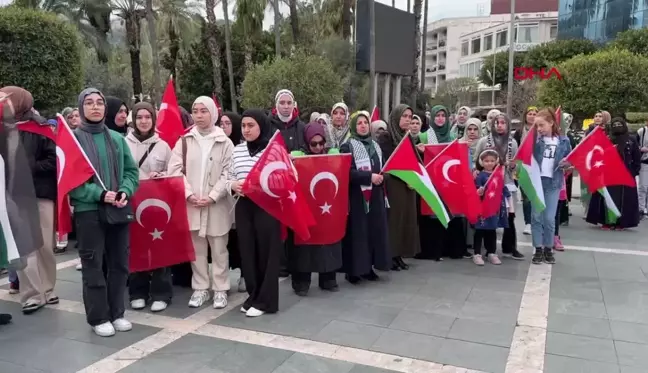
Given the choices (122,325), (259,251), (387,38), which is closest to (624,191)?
(259,251)

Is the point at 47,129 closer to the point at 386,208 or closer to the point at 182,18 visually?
the point at 386,208

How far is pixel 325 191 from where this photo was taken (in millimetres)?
5078

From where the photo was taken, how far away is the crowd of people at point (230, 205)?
13.6 feet

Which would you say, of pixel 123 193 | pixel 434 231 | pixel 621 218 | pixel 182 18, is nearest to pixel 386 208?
pixel 434 231

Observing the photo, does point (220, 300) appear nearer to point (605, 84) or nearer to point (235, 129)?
point (235, 129)

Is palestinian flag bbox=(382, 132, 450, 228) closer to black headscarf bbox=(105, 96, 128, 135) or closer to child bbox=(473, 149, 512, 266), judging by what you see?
child bbox=(473, 149, 512, 266)

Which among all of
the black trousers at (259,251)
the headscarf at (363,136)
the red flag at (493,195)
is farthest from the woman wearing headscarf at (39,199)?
the red flag at (493,195)

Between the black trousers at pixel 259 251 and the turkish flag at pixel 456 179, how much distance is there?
222cm

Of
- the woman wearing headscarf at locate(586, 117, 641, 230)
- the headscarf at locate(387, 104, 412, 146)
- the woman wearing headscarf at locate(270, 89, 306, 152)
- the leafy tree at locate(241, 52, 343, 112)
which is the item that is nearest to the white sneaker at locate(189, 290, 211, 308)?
the woman wearing headscarf at locate(270, 89, 306, 152)

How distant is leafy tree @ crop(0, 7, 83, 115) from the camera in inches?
544

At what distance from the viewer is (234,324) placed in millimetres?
4477

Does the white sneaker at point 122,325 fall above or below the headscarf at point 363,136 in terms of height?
below

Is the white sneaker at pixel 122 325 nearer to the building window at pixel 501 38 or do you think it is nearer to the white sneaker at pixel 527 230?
the white sneaker at pixel 527 230

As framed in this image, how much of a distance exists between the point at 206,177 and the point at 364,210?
1.56 m
